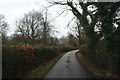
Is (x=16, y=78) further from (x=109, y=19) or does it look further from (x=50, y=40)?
(x=50, y=40)

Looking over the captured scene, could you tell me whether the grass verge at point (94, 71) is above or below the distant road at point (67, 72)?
above

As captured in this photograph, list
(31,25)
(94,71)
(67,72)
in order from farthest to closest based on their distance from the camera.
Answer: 1. (31,25)
2. (67,72)
3. (94,71)

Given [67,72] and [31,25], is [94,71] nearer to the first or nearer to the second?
[67,72]

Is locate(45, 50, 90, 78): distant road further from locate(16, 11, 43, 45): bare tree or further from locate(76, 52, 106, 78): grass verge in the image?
locate(16, 11, 43, 45): bare tree

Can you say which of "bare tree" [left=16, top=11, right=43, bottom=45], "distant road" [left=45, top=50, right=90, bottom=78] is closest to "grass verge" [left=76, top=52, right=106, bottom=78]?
"distant road" [left=45, top=50, right=90, bottom=78]

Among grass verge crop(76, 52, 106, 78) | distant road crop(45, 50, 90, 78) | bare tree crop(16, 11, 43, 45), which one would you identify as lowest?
distant road crop(45, 50, 90, 78)

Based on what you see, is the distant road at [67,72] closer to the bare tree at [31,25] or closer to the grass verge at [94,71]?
the grass verge at [94,71]

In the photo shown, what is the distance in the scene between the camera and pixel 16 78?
12.5 meters

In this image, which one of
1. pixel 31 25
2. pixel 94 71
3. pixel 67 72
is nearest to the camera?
pixel 94 71

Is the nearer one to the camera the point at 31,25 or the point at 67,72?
the point at 67,72

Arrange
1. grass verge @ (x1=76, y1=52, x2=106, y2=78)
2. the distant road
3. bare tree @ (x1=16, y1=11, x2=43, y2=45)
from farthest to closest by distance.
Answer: bare tree @ (x1=16, y1=11, x2=43, y2=45)
the distant road
grass verge @ (x1=76, y1=52, x2=106, y2=78)

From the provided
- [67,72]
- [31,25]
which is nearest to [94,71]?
[67,72]

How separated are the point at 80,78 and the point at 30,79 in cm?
330

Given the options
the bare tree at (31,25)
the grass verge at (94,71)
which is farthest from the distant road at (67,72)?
the bare tree at (31,25)
